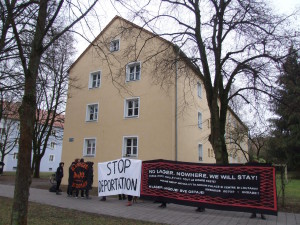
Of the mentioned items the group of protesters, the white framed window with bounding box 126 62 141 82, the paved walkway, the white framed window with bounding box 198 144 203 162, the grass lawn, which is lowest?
the paved walkway

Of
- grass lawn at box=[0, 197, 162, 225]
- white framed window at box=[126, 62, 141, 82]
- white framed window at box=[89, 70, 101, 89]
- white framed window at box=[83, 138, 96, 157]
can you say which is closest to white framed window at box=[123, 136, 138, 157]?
white framed window at box=[83, 138, 96, 157]

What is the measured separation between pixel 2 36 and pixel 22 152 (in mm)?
7801

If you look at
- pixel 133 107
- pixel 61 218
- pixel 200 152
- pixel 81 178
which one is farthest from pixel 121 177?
pixel 200 152

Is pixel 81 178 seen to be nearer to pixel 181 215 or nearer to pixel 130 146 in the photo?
pixel 181 215

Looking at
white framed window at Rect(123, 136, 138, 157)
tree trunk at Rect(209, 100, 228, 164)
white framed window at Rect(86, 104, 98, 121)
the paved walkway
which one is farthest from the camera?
white framed window at Rect(86, 104, 98, 121)

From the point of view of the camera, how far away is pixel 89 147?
23047 millimetres

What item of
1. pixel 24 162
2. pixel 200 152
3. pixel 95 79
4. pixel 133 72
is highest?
pixel 95 79

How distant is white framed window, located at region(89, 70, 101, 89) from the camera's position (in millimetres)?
24031

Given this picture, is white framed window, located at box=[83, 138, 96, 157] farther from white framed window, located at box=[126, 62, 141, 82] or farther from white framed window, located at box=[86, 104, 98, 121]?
white framed window, located at box=[126, 62, 141, 82]

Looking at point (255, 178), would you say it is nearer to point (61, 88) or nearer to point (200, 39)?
point (200, 39)

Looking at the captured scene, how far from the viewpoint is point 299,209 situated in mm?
11234

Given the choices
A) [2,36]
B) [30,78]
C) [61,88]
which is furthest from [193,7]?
[61,88]

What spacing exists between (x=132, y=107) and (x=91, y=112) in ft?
14.6

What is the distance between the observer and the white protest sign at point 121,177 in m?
12.0
